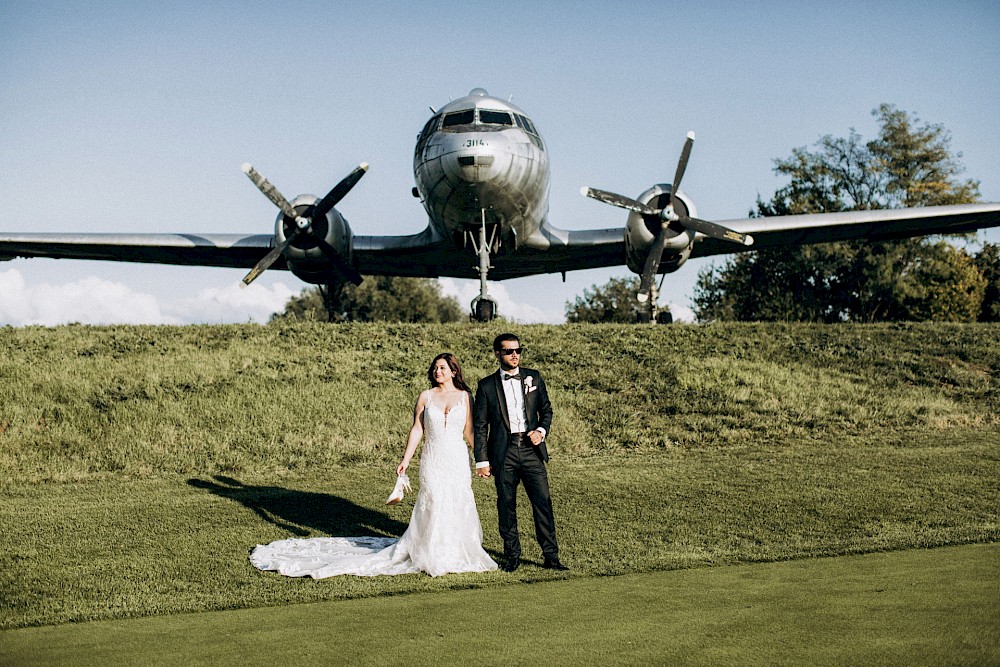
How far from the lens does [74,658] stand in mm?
5488

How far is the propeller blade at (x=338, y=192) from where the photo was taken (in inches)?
960

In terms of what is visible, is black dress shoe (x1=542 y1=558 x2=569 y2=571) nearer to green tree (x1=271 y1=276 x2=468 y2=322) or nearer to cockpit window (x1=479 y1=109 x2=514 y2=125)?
cockpit window (x1=479 y1=109 x2=514 y2=125)

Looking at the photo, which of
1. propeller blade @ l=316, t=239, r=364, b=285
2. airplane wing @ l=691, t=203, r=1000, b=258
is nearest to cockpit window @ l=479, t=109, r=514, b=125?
propeller blade @ l=316, t=239, r=364, b=285

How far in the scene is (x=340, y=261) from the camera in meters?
24.9

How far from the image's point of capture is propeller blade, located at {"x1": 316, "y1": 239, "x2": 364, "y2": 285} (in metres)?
24.4

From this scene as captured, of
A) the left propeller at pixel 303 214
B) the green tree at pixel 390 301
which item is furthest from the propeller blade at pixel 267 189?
the green tree at pixel 390 301

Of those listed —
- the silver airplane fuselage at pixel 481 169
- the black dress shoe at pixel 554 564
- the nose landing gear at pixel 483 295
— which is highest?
the silver airplane fuselage at pixel 481 169

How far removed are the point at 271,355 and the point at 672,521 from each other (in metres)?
12.0

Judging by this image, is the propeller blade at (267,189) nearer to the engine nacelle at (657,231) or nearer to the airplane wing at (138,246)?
the airplane wing at (138,246)

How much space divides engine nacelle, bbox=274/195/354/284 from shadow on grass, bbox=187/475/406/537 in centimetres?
1131

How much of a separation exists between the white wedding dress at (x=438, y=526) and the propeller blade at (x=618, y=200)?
16406mm

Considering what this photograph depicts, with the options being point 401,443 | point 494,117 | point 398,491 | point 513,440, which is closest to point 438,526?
point 398,491

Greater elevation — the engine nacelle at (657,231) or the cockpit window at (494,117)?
the cockpit window at (494,117)

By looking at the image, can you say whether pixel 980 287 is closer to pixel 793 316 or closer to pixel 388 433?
pixel 793 316
